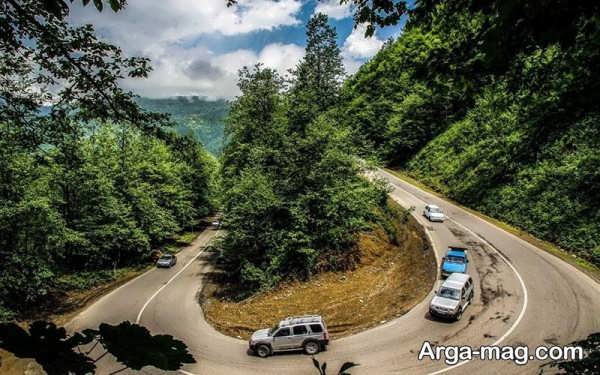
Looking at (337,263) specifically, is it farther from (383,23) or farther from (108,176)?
(108,176)

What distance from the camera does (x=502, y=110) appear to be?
6.78 metres

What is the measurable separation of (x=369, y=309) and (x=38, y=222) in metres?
22.7

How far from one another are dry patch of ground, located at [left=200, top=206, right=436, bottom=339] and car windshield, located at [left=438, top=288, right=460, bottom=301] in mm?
2213

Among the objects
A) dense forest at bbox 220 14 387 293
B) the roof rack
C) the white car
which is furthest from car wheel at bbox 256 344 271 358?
the white car

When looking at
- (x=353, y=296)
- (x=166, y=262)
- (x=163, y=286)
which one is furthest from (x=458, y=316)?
(x=166, y=262)

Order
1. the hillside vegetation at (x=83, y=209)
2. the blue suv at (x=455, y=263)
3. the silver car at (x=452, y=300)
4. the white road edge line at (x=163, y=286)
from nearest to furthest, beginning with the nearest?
the silver car at (x=452, y=300), the blue suv at (x=455, y=263), the hillside vegetation at (x=83, y=209), the white road edge line at (x=163, y=286)

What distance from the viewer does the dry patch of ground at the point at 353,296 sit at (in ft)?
62.7

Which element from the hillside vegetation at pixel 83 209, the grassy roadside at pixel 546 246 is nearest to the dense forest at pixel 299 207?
the hillside vegetation at pixel 83 209

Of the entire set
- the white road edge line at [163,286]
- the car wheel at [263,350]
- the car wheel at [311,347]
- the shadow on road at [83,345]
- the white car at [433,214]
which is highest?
the shadow on road at [83,345]

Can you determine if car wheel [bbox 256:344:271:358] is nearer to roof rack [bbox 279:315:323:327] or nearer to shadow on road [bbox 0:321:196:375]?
roof rack [bbox 279:315:323:327]

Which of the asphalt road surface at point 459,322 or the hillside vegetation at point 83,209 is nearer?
the asphalt road surface at point 459,322

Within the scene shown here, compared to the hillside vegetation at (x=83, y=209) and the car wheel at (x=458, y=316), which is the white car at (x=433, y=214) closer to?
the car wheel at (x=458, y=316)

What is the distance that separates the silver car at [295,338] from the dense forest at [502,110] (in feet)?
35.9

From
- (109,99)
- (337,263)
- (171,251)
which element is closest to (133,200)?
(171,251)
